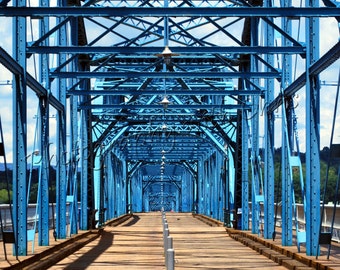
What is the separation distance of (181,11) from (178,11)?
0.20 feet

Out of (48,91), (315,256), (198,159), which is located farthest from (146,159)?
(315,256)

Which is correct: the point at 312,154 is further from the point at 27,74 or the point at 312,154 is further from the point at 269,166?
the point at 269,166

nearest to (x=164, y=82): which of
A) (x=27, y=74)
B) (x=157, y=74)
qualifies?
(x=157, y=74)

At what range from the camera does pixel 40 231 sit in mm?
22375

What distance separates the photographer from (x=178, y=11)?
17.0 metres

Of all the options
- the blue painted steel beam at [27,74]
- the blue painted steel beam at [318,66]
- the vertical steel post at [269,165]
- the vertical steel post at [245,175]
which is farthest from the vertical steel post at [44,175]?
the vertical steel post at [245,175]

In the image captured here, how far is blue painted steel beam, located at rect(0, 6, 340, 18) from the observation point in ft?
53.8

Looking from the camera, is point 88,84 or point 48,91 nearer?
point 48,91

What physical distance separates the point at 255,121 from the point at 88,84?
7530 millimetres

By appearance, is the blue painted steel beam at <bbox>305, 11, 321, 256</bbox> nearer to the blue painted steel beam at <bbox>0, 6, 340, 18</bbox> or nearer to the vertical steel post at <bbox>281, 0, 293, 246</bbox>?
the blue painted steel beam at <bbox>0, 6, 340, 18</bbox>

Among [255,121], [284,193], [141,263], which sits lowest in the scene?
[141,263]

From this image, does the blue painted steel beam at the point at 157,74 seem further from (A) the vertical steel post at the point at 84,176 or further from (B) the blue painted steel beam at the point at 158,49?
Answer: (A) the vertical steel post at the point at 84,176

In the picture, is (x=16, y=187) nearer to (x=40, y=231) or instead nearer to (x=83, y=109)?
(x=40, y=231)

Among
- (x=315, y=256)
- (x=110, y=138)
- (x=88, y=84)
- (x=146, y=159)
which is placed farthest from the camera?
(x=146, y=159)
